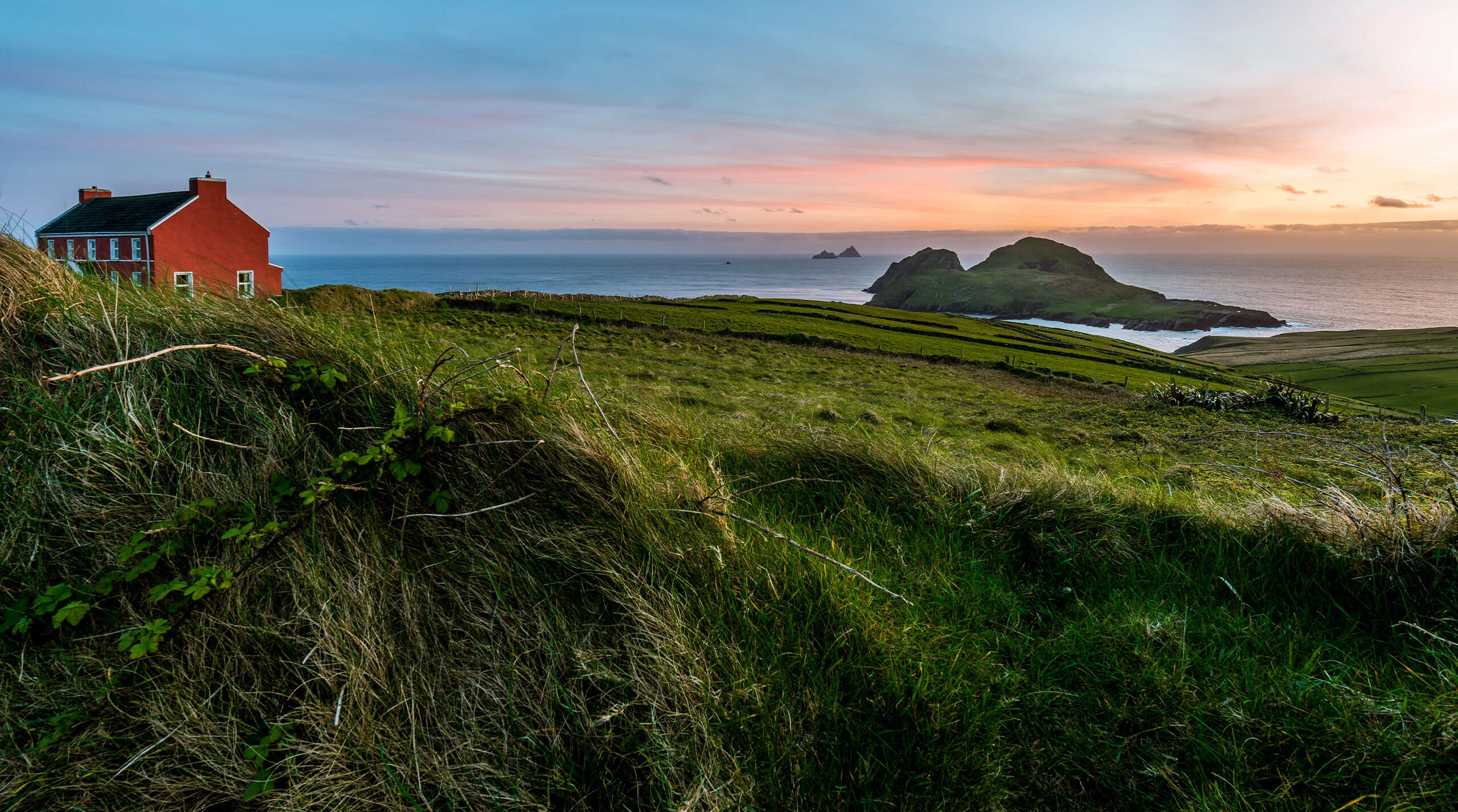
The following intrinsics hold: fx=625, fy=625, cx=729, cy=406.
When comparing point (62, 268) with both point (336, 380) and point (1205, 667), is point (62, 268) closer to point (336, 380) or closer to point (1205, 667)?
point (336, 380)

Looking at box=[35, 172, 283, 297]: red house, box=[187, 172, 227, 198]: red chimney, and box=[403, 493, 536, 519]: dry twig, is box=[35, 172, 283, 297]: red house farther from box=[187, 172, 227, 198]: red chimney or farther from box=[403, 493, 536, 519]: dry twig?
box=[403, 493, 536, 519]: dry twig

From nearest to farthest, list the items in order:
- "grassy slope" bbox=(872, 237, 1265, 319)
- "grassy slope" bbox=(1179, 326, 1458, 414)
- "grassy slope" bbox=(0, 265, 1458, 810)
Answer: "grassy slope" bbox=(0, 265, 1458, 810), "grassy slope" bbox=(1179, 326, 1458, 414), "grassy slope" bbox=(872, 237, 1265, 319)

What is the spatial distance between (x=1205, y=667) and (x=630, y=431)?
3.04 m

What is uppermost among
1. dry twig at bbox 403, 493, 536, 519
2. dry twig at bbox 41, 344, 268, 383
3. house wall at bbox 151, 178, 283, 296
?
house wall at bbox 151, 178, 283, 296

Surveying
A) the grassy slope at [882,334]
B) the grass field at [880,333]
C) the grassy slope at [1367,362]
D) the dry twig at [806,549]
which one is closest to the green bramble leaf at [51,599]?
the dry twig at [806,549]

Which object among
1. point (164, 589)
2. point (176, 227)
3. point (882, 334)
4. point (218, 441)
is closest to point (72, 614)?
point (164, 589)

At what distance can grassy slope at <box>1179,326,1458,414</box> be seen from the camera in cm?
3791

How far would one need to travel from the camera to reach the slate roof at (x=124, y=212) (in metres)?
33.6

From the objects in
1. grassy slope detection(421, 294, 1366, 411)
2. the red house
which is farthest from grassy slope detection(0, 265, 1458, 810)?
the red house

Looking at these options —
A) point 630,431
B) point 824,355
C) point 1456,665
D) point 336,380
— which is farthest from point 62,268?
point 824,355

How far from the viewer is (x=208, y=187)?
112 feet

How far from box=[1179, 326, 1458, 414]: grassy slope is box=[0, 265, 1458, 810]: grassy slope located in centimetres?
4195

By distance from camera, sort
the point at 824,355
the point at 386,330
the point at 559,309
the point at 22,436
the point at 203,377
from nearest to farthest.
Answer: the point at 22,436 < the point at 203,377 < the point at 386,330 < the point at 824,355 < the point at 559,309

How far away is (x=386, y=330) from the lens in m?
4.39
